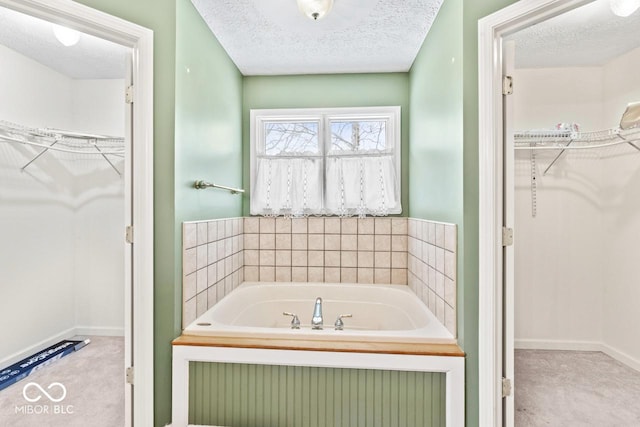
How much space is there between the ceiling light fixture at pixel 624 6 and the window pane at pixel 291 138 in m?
1.96

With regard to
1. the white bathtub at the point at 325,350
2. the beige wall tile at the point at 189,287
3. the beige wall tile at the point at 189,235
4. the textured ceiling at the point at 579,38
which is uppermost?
the textured ceiling at the point at 579,38

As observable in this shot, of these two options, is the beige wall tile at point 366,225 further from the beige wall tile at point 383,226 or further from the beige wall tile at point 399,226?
the beige wall tile at point 399,226

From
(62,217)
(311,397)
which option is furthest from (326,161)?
(62,217)

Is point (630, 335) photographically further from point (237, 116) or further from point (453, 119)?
point (237, 116)

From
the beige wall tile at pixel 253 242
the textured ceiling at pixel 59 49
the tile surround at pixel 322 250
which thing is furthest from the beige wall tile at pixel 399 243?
the textured ceiling at pixel 59 49

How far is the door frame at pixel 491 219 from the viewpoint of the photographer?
4.27 ft

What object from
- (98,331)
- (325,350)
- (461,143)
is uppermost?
(461,143)

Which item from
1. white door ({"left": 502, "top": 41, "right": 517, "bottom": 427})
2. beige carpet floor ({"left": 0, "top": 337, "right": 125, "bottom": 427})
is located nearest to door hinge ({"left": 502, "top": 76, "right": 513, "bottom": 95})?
white door ({"left": 502, "top": 41, "right": 517, "bottom": 427})

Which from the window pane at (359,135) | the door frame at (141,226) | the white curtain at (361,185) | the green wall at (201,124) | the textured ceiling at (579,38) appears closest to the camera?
the door frame at (141,226)

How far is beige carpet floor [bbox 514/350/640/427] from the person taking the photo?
1729mm

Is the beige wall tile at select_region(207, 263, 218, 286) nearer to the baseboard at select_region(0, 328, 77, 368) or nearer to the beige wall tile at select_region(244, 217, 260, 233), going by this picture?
the beige wall tile at select_region(244, 217, 260, 233)

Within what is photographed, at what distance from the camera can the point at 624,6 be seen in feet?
5.48

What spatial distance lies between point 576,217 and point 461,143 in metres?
1.79

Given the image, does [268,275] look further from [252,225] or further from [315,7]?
[315,7]
